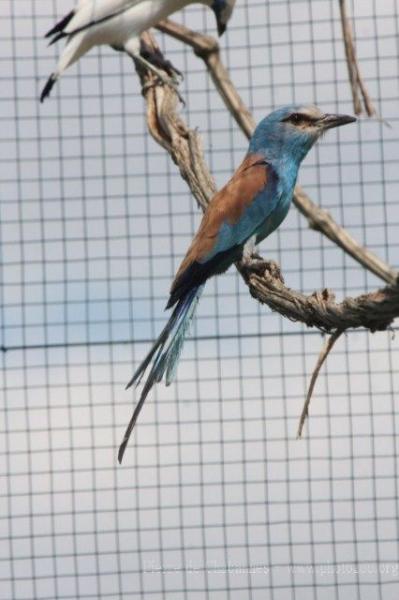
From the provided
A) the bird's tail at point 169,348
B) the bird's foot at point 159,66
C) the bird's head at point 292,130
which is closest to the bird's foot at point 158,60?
the bird's foot at point 159,66

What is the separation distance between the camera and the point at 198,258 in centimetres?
197

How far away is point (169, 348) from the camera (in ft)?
6.00

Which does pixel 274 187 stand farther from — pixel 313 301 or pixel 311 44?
pixel 311 44

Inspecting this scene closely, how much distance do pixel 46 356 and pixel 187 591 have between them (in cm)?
60

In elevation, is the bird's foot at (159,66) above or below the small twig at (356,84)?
below

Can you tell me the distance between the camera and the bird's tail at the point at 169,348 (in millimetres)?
1769

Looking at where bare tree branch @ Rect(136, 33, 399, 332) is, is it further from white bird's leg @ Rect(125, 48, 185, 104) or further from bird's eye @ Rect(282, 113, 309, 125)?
bird's eye @ Rect(282, 113, 309, 125)

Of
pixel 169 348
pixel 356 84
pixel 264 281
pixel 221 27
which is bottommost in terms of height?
pixel 169 348

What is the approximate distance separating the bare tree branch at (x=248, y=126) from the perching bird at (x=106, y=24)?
345 mm

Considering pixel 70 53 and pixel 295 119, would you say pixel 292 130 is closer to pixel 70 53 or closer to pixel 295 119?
pixel 295 119

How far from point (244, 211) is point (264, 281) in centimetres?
28

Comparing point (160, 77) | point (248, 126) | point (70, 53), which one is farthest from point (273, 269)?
point (70, 53)

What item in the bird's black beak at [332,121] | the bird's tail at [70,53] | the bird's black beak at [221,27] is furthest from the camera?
the bird's black beak at [221,27]

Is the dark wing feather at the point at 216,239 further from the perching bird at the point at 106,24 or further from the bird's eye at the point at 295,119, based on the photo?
the perching bird at the point at 106,24
